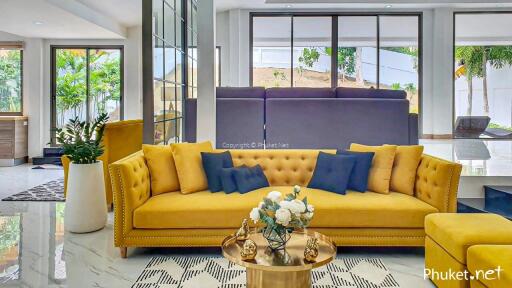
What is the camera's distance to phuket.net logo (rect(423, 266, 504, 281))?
6.03ft

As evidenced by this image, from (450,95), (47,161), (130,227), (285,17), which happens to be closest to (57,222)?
(130,227)

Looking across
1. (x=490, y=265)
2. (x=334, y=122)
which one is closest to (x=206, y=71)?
(x=334, y=122)

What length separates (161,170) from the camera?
3.44m

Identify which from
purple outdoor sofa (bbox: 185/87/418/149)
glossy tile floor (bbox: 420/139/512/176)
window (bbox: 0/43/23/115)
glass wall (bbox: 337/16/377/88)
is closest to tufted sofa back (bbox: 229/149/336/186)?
purple outdoor sofa (bbox: 185/87/418/149)

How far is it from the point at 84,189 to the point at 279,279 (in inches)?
93.8

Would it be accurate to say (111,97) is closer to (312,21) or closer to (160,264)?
(312,21)

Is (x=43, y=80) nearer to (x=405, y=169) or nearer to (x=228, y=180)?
(x=228, y=180)

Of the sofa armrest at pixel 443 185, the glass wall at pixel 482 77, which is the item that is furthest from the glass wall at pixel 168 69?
the glass wall at pixel 482 77

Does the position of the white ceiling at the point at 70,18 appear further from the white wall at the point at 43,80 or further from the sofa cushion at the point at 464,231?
the sofa cushion at the point at 464,231

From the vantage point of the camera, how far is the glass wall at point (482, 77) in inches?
372

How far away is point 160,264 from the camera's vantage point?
2.94 meters

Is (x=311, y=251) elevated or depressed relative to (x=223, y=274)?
elevated

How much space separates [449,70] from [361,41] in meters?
2.06

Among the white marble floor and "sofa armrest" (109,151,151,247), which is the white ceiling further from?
"sofa armrest" (109,151,151,247)
